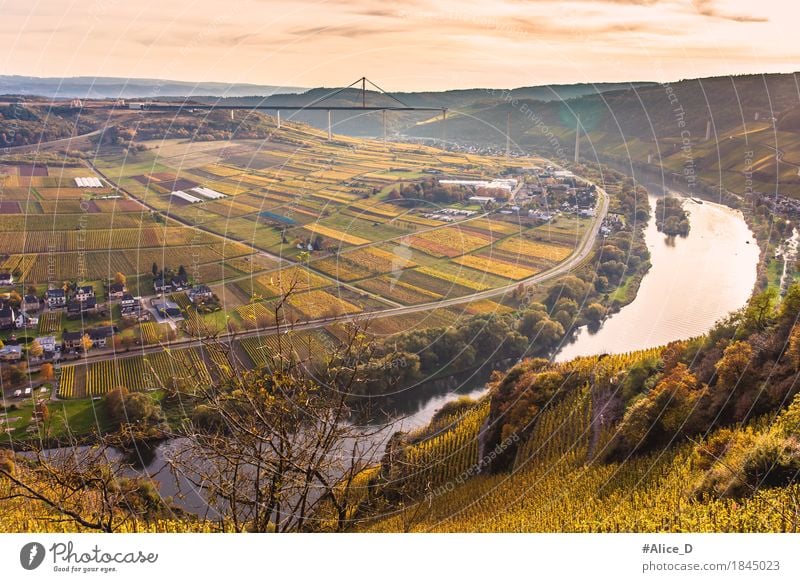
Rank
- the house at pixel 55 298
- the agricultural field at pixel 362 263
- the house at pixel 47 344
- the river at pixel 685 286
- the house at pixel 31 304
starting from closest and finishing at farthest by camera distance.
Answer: the house at pixel 47 344
the house at pixel 31 304
the house at pixel 55 298
the river at pixel 685 286
the agricultural field at pixel 362 263

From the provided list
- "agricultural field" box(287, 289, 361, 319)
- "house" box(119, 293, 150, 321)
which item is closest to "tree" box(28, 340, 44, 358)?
"house" box(119, 293, 150, 321)

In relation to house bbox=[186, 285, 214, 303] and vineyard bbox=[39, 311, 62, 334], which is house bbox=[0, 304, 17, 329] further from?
house bbox=[186, 285, 214, 303]

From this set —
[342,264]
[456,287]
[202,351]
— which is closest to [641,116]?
[456,287]

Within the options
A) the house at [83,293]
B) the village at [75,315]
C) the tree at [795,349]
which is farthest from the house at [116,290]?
the tree at [795,349]

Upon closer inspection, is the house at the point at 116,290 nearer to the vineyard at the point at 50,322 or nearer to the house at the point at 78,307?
the house at the point at 78,307

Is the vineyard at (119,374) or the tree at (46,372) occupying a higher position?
the tree at (46,372)

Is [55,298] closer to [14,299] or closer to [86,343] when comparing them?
[14,299]

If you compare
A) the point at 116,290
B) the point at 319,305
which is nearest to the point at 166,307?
the point at 116,290
